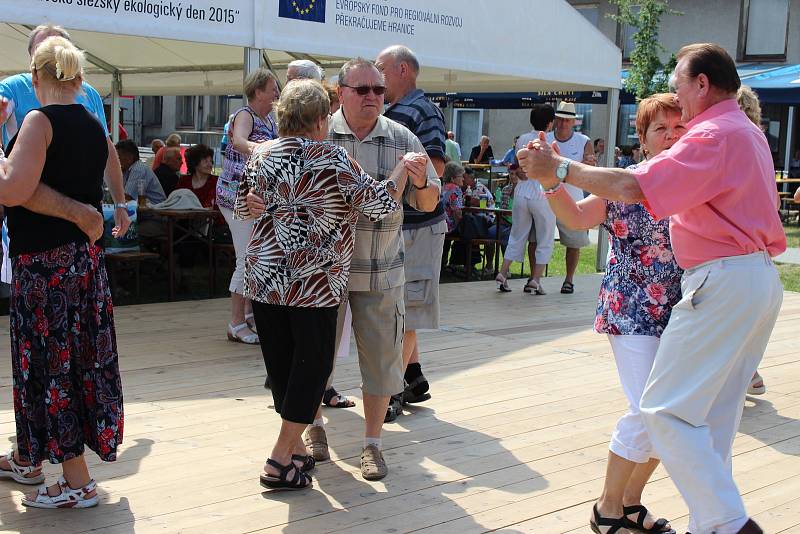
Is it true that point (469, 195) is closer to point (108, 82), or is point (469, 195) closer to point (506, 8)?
point (506, 8)

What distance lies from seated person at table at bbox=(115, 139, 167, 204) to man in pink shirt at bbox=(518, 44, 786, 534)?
6.72 m

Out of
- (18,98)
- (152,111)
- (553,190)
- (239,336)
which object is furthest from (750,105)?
(152,111)

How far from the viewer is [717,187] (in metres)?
2.79

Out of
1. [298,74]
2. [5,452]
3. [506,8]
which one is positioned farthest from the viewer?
[506,8]

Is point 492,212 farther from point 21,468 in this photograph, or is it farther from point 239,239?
point 21,468

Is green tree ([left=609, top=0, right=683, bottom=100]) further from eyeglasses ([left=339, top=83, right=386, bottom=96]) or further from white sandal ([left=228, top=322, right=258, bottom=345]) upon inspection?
eyeglasses ([left=339, top=83, right=386, bottom=96])

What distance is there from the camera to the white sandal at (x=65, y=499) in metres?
3.40

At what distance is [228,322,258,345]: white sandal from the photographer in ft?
21.1

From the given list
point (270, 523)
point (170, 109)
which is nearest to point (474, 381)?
point (270, 523)

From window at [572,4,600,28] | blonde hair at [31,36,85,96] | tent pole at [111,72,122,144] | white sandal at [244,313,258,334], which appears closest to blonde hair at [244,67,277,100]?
white sandal at [244,313,258,334]

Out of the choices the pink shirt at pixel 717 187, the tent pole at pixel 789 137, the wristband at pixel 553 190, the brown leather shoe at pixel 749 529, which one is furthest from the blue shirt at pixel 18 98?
the tent pole at pixel 789 137

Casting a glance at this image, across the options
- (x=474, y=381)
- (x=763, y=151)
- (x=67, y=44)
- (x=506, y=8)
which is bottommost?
(x=474, y=381)

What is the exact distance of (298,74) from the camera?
4957 millimetres

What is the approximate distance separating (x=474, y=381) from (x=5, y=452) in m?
2.71
